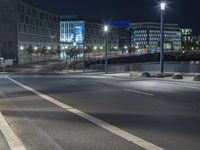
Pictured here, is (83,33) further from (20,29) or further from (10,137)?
(10,137)

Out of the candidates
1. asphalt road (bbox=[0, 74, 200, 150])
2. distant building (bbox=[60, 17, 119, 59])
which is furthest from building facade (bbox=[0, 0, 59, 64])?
asphalt road (bbox=[0, 74, 200, 150])

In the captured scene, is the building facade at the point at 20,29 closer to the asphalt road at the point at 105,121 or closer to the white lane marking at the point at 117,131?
the asphalt road at the point at 105,121

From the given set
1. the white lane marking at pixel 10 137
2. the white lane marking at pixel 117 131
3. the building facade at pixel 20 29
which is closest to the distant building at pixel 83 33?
the building facade at pixel 20 29

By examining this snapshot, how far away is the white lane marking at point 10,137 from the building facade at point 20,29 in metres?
112

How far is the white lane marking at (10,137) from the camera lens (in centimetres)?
812

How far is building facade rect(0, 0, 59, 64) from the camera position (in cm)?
12025

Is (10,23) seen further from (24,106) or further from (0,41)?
(24,106)

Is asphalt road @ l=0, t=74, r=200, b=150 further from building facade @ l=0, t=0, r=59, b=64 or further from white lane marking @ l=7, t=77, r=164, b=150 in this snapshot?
building facade @ l=0, t=0, r=59, b=64

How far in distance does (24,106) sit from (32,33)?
12158cm

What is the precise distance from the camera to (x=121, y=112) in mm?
12883

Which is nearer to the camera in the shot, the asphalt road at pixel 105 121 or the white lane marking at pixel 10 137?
the white lane marking at pixel 10 137

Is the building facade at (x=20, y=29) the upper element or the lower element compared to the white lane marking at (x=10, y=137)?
upper

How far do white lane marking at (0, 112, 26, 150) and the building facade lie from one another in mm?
111772

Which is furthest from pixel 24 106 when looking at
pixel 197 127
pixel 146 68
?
pixel 146 68
